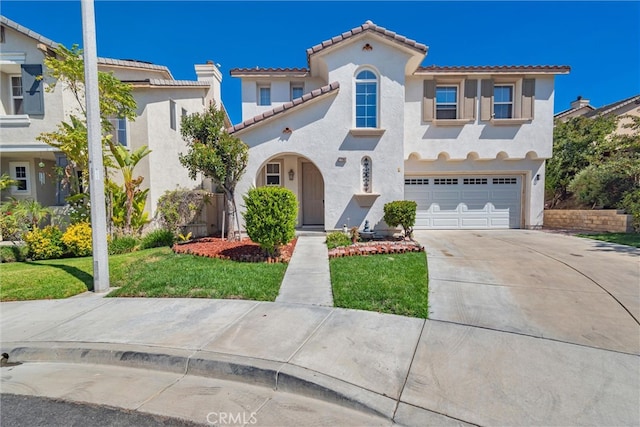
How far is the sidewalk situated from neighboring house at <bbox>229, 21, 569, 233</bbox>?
708cm

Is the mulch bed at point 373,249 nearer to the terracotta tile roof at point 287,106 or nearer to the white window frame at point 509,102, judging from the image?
the terracotta tile roof at point 287,106

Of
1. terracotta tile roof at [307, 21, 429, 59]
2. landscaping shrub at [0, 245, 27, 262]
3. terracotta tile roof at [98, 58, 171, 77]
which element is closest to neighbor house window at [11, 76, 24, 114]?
terracotta tile roof at [98, 58, 171, 77]

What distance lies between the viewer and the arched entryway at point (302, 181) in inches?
513

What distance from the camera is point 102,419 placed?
276 centimetres

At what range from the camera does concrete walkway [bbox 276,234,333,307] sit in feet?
17.4

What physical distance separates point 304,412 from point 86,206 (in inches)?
444

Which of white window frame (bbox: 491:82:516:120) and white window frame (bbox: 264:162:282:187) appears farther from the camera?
white window frame (bbox: 264:162:282:187)

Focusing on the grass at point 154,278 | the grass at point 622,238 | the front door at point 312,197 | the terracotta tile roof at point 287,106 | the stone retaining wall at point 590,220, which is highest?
the terracotta tile roof at point 287,106

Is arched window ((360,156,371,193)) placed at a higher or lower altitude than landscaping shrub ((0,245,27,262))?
higher

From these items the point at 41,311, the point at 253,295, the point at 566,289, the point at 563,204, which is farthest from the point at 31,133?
the point at 563,204

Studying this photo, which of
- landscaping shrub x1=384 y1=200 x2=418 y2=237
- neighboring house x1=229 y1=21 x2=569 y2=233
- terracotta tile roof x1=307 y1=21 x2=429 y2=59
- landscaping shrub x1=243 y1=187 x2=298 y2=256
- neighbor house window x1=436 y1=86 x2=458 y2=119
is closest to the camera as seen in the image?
landscaping shrub x1=243 y1=187 x2=298 y2=256

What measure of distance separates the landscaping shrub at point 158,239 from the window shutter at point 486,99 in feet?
41.8

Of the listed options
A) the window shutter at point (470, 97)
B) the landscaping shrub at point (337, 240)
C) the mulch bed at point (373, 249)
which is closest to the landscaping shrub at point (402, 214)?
the mulch bed at point (373, 249)

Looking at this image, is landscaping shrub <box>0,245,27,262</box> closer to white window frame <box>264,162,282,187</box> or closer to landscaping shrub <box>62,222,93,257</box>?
landscaping shrub <box>62,222,93,257</box>
